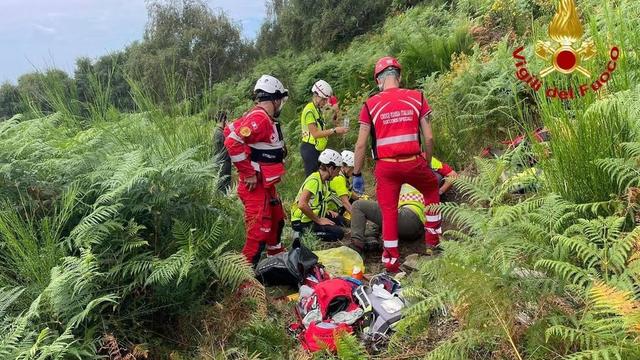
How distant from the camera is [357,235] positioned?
5.62m

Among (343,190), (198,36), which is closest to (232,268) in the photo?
(343,190)

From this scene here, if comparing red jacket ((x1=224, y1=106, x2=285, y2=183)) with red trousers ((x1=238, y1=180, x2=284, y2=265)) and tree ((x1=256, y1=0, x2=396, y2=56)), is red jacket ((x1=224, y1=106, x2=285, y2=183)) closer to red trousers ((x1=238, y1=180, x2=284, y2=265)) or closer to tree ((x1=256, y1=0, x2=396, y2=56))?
red trousers ((x1=238, y1=180, x2=284, y2=265))

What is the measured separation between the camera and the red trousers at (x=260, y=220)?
4.78m

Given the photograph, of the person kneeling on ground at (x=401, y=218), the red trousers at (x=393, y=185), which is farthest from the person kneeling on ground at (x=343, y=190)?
the red trousers at (x=393, y=185)

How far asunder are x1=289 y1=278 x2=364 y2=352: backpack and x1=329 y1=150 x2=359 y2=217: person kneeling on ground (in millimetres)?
2654

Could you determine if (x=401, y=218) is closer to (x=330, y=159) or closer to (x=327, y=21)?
(x=330, y=159)


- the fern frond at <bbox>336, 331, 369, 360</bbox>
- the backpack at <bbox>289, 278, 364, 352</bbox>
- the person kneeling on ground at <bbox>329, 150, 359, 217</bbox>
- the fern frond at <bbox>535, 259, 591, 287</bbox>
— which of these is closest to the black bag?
the backpack at <bbox>289, 278, 364, 352</bbox>

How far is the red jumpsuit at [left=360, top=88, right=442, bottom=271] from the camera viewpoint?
180 inches

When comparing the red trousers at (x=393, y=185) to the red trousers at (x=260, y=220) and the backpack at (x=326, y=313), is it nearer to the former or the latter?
the backpack at (x=326, y=313)

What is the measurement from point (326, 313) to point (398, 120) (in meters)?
1.89

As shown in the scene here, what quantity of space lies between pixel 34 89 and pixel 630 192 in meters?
4.93

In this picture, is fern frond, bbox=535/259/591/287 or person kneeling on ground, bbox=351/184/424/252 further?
person kneeling on ground, bbox=351/184/424/252

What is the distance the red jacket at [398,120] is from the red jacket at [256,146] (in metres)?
1.06

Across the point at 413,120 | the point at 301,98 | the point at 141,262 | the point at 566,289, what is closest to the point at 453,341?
the point at 566,289
